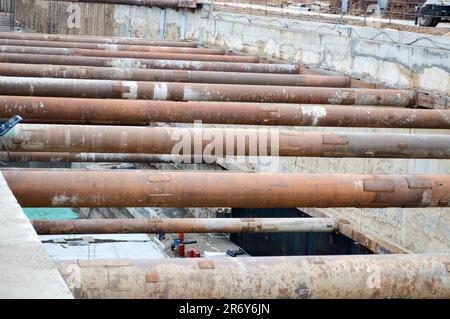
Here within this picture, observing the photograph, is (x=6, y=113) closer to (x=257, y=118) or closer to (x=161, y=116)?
(x=161, y=116)

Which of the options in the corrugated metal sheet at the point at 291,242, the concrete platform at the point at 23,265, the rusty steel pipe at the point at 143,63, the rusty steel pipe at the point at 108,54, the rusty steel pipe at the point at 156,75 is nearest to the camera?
the concrete platform at the point at 23,265

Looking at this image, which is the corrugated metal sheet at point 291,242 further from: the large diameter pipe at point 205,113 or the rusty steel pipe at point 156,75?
the large diameter pipe at point 205,113

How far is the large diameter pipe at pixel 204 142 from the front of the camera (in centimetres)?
700

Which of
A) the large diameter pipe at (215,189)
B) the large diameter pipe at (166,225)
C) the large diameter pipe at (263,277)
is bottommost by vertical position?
the large diameter pipe at (166,225)

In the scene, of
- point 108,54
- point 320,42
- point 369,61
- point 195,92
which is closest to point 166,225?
point 195,92

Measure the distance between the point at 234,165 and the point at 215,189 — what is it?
37.7 ft

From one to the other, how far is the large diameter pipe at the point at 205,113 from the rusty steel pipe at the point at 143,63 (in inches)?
151

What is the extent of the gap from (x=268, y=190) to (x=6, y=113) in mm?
3223

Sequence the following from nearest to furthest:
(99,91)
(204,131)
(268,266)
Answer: (268,266) → (204,131) → (99,91)

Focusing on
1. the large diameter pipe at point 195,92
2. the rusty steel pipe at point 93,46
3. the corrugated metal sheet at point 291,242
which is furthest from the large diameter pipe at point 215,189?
the rusty steel pipe at point 93,46

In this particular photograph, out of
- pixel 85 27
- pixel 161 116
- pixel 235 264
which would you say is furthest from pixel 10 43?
pixel 85 27

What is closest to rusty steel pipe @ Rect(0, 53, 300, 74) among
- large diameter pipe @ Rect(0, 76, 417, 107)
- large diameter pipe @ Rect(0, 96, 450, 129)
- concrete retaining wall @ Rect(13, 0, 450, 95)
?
concrete retaining wall @ Rect(13, 0, 450, 95)

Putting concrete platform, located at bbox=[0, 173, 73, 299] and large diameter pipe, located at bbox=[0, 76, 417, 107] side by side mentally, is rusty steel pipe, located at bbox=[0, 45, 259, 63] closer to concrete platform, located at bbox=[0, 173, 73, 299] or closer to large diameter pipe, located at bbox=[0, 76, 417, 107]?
large diameter pipe, located at bbox=[0, 76, 417, 107]

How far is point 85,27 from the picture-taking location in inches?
1494
